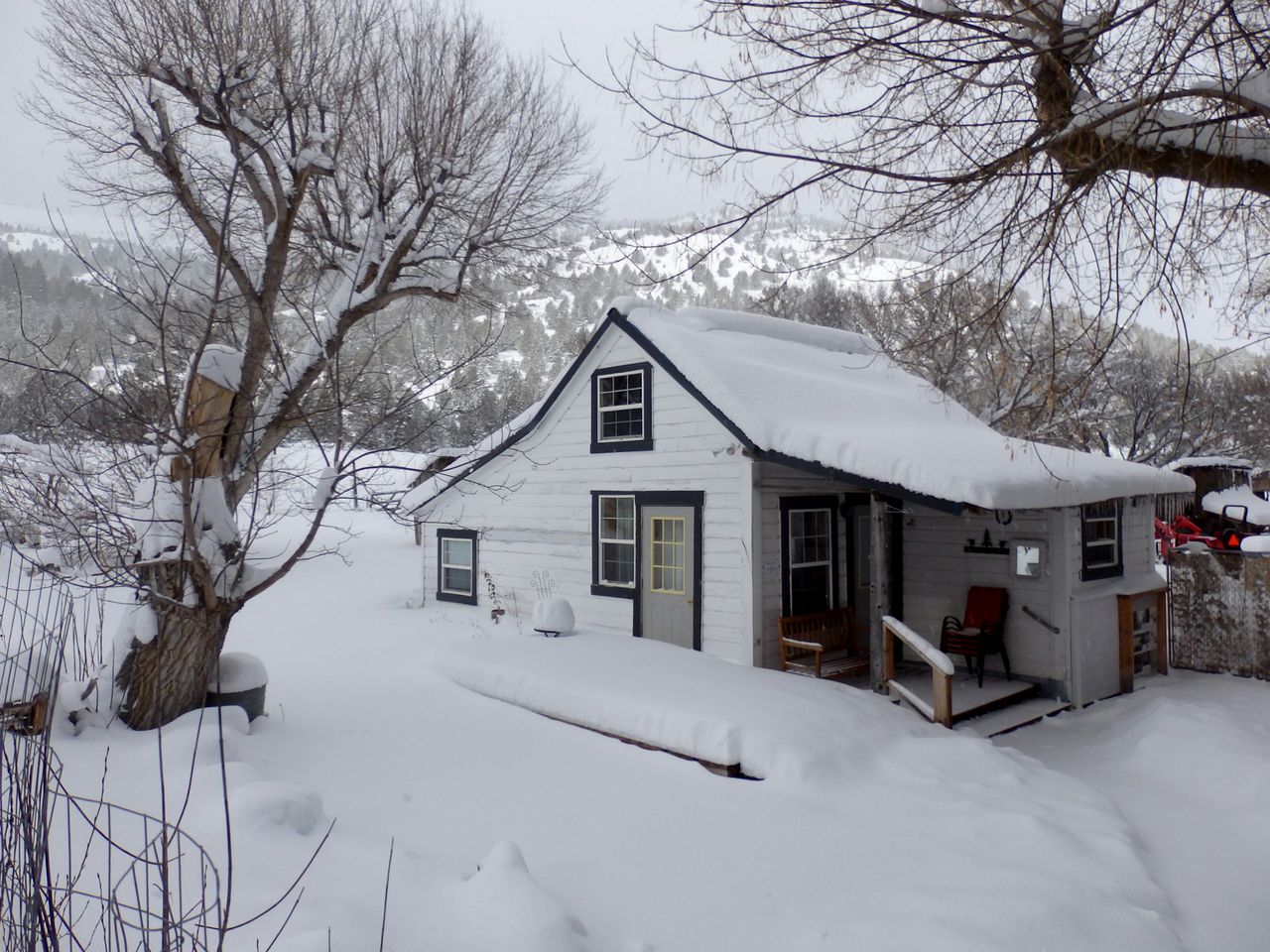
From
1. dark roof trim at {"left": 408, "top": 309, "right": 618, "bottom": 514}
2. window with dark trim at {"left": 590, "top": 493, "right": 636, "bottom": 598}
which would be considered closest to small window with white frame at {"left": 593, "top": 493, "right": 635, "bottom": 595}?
window with dark trim at {"left": 590, "top": 493, "right": 636, "bottom": 598}

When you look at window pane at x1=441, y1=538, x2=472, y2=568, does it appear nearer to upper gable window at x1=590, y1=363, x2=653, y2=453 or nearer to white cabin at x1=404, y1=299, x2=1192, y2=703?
white cabin at x1=404, y1=299, x2=1192, y2=703

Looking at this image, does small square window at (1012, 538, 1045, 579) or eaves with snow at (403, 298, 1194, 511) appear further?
small square window at (1012, 538, 1045, 579)

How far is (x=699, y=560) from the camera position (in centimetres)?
1093

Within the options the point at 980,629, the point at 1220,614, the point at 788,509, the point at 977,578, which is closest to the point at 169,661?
the point at 788,509

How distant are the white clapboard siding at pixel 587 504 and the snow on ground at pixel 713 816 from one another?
1436 millimetres

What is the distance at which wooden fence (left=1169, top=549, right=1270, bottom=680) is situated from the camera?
10.7 m

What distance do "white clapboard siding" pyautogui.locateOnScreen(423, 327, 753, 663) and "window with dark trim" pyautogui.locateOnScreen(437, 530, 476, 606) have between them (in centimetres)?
24

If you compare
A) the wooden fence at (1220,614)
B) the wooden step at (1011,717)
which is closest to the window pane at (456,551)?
the wooden step at (1011,717)

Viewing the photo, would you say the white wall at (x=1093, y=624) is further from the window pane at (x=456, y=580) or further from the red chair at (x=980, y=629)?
the window pane at (x=456, y=580)

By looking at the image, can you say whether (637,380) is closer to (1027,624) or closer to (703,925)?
(1027,624)

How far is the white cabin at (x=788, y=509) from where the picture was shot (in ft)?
31.5

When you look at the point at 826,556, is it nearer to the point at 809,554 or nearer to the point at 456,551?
the point at 809,554

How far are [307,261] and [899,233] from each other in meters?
9.11

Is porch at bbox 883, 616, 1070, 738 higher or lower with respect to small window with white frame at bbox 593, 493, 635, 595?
lower
